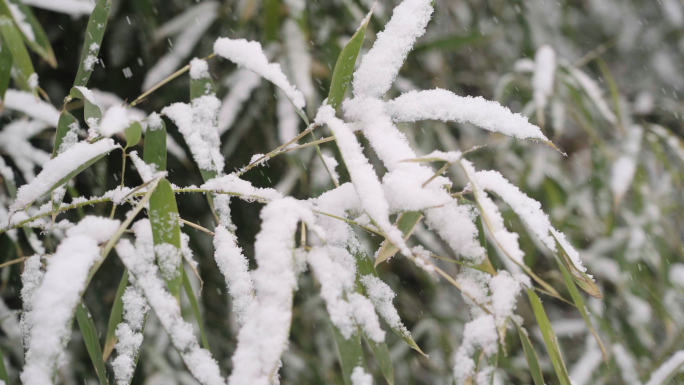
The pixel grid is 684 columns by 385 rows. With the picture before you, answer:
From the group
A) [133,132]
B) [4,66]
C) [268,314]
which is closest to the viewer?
[268,314]

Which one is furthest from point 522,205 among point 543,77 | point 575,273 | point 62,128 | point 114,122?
point 543,77

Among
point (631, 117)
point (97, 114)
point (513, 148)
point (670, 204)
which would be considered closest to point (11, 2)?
point (97, 114)

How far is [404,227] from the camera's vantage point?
381 mm

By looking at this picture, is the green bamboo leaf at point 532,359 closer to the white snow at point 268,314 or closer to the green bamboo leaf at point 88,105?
the white snow at point 268,314

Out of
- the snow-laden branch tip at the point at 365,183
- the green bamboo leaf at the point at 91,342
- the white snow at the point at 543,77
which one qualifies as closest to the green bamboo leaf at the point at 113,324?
the green bamboo leaf at the point at 91,342

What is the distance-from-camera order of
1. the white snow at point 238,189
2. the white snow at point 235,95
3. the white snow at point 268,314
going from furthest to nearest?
1. the white snow at point 235,95
2. the white snow at point 238,189
3. the white snow at point 268,314

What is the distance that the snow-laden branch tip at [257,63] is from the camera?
44 centimetres

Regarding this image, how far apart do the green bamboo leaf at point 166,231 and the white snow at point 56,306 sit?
44 millimetres

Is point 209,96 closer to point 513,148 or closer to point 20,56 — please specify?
point 20,56

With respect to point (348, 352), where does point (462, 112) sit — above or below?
above

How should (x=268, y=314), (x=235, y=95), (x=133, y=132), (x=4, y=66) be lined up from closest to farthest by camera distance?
(x=268, y=314) < (x=133, y=132) < (x=4, y=66) < (x=235, y=95)

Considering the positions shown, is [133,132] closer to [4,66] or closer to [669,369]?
[4,66]

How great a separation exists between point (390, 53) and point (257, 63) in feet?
0.43

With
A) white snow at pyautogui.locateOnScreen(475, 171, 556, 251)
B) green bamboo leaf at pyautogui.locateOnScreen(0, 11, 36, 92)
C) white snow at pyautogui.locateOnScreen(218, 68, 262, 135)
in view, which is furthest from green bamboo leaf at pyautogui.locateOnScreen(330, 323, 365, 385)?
white snow at pyautogui.locateOnScreen(218, 68, 262, 135)
